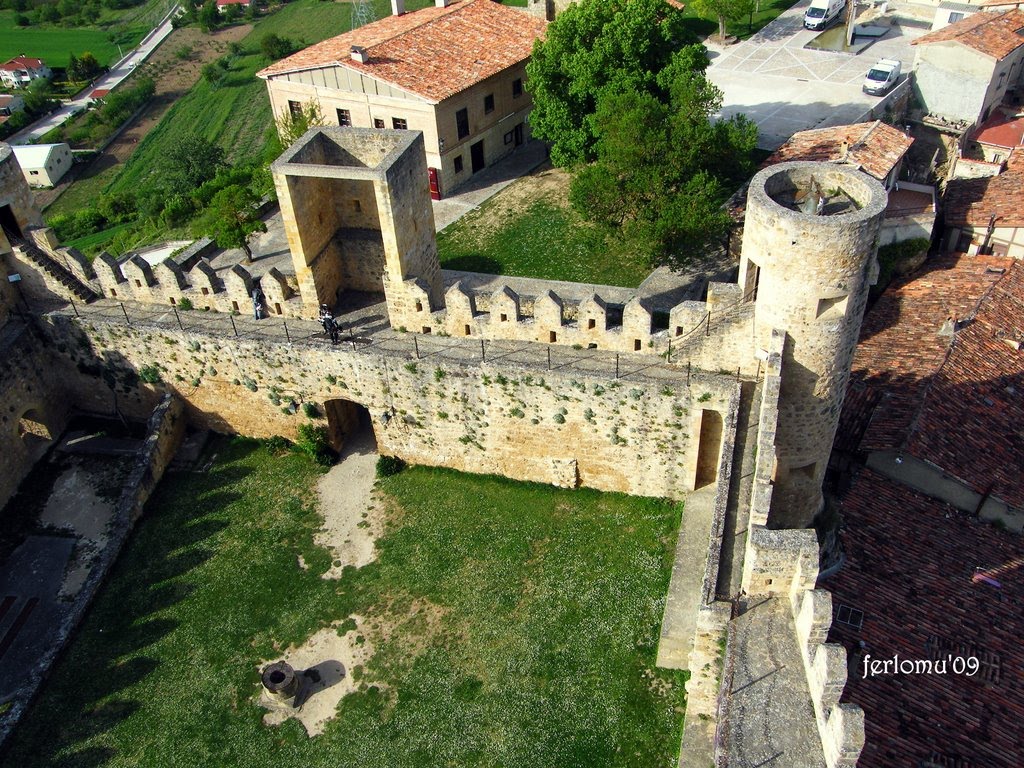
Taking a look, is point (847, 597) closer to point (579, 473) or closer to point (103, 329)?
point (579, 473)

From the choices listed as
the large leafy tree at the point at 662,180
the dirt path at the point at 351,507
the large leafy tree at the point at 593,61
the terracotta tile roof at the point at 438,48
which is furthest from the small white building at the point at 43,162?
the dirt path at the point at 351,507

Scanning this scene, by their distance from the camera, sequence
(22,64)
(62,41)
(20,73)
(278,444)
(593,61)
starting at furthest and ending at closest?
(62,41), (22,64), (20,73), (593,61), (278,444)

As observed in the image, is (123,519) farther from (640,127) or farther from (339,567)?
(640,127)

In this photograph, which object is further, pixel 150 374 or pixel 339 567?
pixel 150 374

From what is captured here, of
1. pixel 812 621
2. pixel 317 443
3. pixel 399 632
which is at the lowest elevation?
pixel 399 632

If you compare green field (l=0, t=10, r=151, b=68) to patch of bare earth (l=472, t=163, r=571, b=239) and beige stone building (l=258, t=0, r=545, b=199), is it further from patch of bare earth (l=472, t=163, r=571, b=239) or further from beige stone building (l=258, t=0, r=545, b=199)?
patch of bare earth (l=472, t=163, r=571, b=239)

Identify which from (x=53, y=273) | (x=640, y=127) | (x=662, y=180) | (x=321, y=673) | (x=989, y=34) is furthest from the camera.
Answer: (x=989, y=34)

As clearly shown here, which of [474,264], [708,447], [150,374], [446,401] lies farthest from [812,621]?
[474,264]

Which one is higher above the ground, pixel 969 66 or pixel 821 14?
pixel 969 66
